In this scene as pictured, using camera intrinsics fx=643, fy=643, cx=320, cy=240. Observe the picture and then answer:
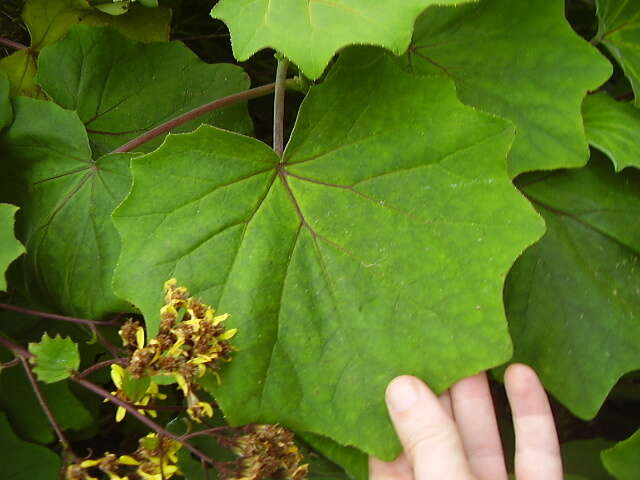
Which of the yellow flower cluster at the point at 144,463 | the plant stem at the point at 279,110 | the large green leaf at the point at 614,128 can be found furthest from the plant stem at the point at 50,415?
the large green leaf at the point at 614,128

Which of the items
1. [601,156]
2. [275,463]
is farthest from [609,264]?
[275,463]

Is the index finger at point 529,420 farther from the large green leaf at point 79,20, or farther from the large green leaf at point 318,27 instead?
the large green leaf at point 79,20

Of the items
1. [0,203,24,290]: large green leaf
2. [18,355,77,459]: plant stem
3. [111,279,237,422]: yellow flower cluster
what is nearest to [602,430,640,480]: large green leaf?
[111,279,237,422]: yellow flower cluster

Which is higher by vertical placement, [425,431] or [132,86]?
[132,86]

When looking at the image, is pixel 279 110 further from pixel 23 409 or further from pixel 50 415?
pixel 23 409

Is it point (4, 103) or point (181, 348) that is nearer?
point (181, 348)

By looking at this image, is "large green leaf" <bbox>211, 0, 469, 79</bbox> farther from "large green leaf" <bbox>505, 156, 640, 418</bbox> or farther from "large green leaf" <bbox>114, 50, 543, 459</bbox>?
"large green leaf" <bbox>505, 156, 640, 418</bbox>

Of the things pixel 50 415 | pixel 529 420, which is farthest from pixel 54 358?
pixel 529 420
